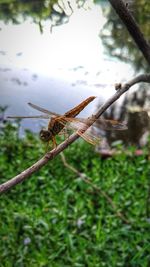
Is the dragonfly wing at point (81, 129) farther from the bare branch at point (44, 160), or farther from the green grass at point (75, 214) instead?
the green grass at point (75, 214)

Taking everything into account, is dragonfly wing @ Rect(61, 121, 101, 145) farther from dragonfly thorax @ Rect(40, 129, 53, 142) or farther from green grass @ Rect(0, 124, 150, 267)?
green grass @ Rect(0, 124, 150, 267)

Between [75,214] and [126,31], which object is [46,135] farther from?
[75,214]

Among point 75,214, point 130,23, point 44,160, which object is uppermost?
point 130,23

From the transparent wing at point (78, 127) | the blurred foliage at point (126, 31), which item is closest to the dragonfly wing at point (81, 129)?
the transparent wing at point (78, 127)

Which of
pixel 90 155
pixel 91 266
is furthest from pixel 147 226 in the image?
pixel 90 155

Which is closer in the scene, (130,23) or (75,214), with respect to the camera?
(130,23)

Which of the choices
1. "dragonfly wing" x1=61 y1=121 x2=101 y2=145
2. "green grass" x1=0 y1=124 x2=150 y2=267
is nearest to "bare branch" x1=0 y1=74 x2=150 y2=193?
"dragonfly wing" x1=61 y1=121 x2=101 y2=145

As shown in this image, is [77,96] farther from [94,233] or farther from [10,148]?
[94,233]

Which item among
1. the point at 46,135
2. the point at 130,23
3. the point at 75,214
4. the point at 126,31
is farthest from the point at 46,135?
the point at 75,214
